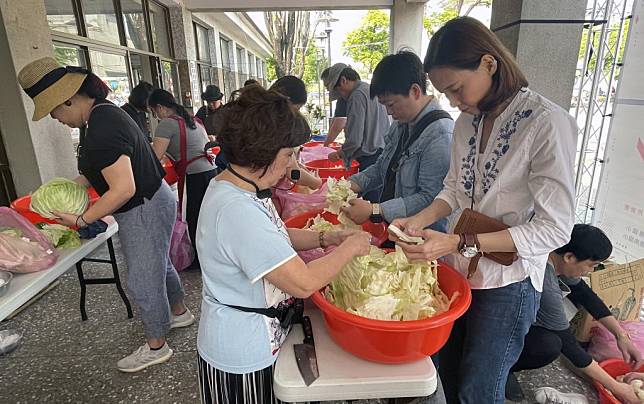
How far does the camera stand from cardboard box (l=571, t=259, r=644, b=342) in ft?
7.59

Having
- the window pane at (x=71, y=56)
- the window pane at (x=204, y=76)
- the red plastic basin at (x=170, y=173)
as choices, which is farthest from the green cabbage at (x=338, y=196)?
the window pane at (x=204, y=76)

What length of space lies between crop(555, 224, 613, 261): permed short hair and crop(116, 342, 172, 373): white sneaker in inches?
98.9

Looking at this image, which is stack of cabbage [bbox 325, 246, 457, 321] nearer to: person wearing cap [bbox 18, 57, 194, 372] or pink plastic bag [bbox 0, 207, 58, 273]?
person wearing cap [bbox 18, 57, 194, 372]

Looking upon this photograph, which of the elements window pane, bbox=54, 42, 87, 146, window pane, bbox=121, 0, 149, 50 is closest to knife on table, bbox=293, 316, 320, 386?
window pane, bbox=54, 42, 87, 146

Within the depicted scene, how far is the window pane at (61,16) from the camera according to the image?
3673 mm

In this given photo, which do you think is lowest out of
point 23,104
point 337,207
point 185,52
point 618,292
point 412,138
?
point 618,292

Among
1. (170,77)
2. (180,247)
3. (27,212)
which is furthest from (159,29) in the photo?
(27,212)

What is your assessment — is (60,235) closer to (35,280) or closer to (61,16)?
(35,280)

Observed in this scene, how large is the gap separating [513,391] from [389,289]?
59.3 inches

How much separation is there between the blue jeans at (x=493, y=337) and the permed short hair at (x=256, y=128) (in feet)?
2.95

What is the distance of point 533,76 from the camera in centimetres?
222

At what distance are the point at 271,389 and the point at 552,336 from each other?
152cm

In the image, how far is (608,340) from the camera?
2.27 metres

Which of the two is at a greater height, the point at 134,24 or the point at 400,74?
the point at 134,24
